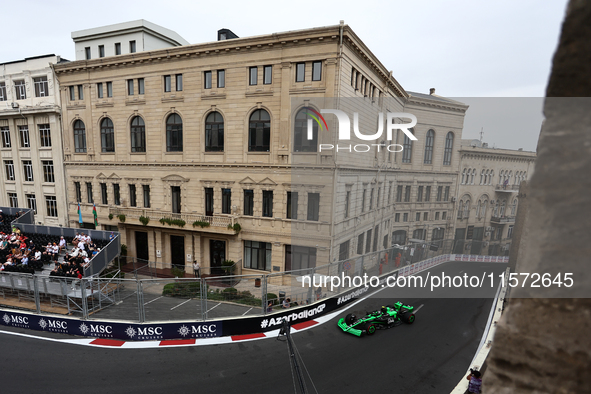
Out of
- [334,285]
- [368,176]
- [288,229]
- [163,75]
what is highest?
[163,75]

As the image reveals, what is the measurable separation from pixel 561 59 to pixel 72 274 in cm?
2099

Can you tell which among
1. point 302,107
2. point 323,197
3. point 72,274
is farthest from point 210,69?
point 72,274

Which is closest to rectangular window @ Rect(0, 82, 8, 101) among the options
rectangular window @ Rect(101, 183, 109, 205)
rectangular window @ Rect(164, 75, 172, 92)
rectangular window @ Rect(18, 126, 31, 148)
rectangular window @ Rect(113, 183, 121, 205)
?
rectangular window @ Rect(18, 126, 31, 148)

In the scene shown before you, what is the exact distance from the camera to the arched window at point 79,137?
26797 mm

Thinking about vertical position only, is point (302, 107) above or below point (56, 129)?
above

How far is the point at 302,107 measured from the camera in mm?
19328

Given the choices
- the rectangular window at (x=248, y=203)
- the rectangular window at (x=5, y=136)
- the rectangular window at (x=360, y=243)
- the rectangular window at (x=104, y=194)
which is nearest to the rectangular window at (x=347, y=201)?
the rectangular window at (x=360, y=243)

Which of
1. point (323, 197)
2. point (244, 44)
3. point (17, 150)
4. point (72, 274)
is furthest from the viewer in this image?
point (17, 150)

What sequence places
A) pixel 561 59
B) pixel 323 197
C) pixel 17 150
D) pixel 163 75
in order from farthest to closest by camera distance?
pixel 17 150, pixel 163 75, pixel 323 197, pixel 561 59

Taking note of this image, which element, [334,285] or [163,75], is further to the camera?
[163,75]

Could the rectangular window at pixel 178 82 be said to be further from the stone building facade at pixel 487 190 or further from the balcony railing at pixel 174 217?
the stone building facade at pixel 487 190

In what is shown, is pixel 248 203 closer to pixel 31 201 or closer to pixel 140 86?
pixel 140 86

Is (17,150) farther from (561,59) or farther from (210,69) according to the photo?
(561,59)

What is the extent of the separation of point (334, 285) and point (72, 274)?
49.1 feet
